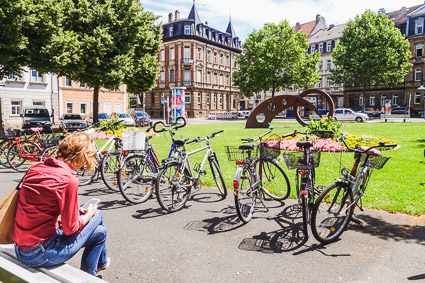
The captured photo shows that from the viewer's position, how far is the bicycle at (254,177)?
5.16 meters

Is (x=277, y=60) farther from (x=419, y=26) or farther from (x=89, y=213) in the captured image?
(x=89, y=213)

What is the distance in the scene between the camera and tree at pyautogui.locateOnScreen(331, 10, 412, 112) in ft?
149

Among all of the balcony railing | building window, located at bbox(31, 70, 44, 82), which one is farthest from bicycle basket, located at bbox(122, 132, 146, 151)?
the balcony railing

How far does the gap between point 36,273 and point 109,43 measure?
80.8 feet

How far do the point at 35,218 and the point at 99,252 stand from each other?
831 millimetres

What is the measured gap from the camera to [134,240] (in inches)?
185

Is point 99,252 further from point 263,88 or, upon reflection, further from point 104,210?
point 263,88

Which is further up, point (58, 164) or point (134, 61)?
point (134, 61)

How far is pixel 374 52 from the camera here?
4566 centimetres

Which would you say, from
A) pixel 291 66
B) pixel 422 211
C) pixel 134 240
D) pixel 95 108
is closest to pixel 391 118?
pixel 291 66

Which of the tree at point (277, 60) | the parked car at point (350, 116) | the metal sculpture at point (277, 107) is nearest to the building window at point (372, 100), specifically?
the tree at point (277, 60)

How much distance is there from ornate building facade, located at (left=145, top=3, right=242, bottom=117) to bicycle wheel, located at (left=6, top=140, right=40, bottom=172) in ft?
157

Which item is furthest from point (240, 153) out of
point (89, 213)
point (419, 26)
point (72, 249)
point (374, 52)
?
point (419, 26)

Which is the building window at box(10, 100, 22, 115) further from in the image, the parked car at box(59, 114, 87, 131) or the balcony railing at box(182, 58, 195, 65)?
the balcony railing at box(182, 58, 195, 65)
